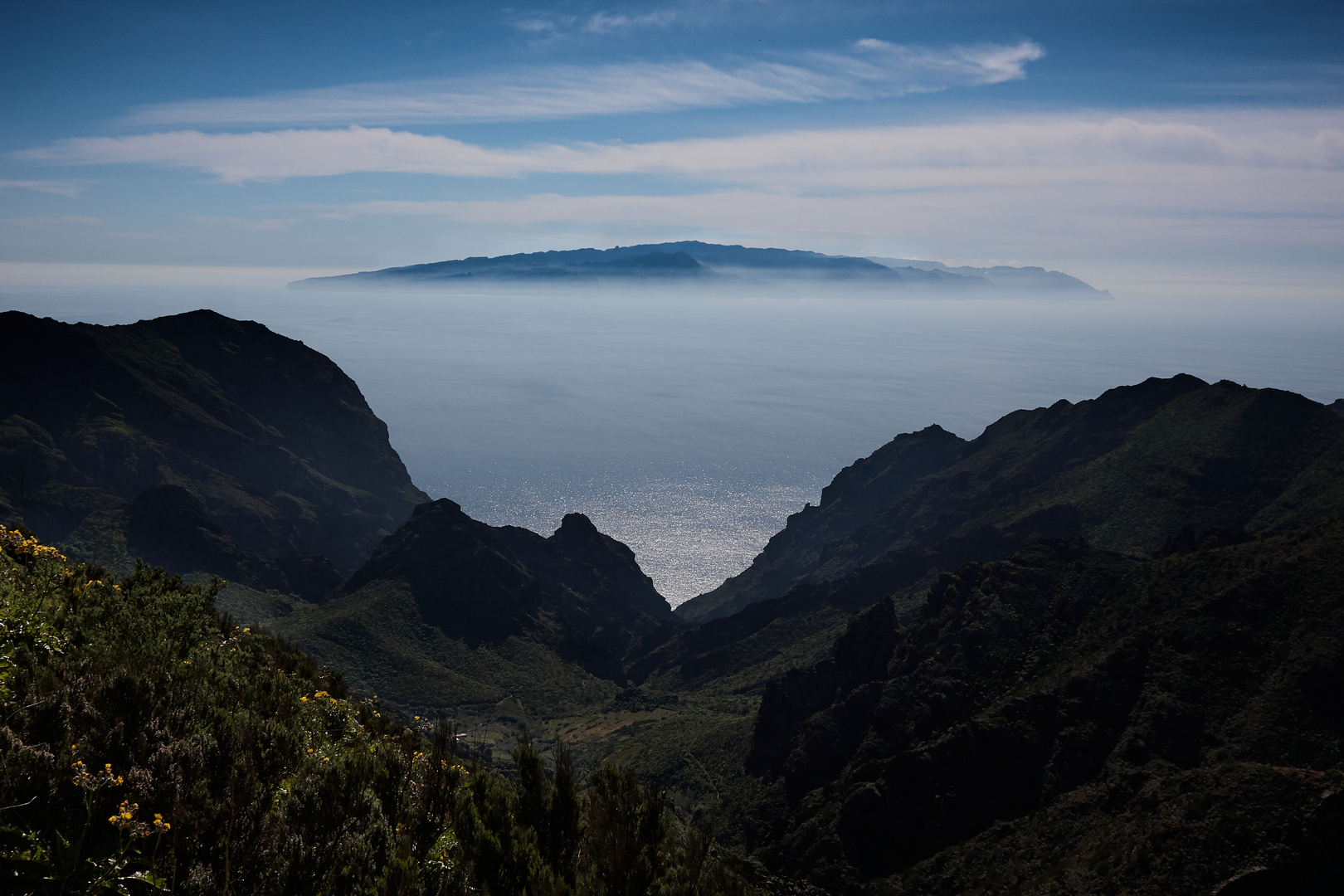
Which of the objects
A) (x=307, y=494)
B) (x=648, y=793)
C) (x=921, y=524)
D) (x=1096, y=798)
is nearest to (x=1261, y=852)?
(x=1096, y=798)

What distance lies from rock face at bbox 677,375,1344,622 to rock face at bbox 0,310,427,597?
2687 inches

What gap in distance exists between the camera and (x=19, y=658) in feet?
32.8

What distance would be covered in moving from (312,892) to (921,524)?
121405 mm

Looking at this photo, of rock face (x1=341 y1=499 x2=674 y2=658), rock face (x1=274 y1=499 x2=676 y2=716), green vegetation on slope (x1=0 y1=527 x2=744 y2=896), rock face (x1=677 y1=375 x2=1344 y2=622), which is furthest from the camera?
rock face (x1=341 y1=499 x2=674 y2=658)

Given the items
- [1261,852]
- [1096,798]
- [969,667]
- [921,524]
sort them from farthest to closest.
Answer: [921,524] < [969,667] < [1096,798] < [1261,852]

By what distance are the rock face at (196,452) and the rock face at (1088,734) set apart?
A: 272ft

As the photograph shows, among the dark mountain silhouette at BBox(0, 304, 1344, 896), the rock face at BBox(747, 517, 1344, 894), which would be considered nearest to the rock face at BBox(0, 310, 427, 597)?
the dark mountain silhouette at BBox(0, 304, 1344, 896)

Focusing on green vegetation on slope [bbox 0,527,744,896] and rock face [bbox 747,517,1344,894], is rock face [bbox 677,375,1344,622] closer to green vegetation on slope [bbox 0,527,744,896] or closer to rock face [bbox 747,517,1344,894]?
rock face [bbox 747,517,1344,894]

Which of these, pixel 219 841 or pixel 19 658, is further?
pixel 19 658

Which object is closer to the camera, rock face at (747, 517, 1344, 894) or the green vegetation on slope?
the green vegetation on slope

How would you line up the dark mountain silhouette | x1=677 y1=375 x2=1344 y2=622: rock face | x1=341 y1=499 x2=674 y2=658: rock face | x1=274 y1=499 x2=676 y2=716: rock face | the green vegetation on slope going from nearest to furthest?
the green vegetation on slope → the dark mountain silhouette → x1=677 y1=375 x2=1344 y2=622: rock face → x1=274 y1=499 x2=676 y2=716: rock face → x1=341 y1=499 x2=674 y2=658: rock face

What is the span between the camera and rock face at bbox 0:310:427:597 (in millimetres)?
96562

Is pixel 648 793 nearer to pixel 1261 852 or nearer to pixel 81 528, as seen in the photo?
pixel 1261 852

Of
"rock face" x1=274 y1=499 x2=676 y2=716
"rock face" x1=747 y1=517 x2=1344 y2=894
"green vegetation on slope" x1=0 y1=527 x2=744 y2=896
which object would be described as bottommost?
"rock face" x1=274 y1=499 x2=676 y2=716
